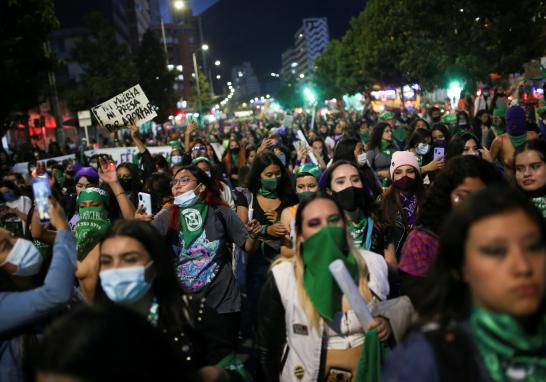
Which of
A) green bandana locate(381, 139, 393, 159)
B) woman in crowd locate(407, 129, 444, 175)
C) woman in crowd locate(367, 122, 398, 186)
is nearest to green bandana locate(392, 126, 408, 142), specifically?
woman in crowd locate(367, 122, 398, 186)

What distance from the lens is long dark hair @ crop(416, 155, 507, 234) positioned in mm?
3574

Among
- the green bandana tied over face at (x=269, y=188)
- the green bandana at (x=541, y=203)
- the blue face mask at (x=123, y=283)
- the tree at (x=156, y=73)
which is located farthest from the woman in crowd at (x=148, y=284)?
the tree at (x=156, y=73)

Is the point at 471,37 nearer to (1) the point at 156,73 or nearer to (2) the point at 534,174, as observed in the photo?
(2) the point at 534,174

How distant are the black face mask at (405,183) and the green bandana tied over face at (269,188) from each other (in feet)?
4.94

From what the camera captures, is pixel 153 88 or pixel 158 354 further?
pixel 153 88

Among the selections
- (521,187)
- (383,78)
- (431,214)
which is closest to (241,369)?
(431,214)

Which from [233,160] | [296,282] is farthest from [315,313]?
[233,160]

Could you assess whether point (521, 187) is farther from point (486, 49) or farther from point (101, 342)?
point (486, 49)

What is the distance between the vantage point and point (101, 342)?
192 centimetres

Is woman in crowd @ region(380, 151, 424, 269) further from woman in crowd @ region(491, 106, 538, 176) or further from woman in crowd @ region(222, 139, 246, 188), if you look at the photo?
woman in crowd @ region(222, 139, 246, 188)

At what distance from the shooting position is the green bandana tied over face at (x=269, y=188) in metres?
6.68

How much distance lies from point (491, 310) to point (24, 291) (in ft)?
7.54

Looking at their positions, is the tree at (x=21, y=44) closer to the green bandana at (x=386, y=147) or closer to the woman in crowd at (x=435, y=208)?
the green bandana at (x=386, y=147)

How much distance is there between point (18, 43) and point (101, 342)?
20.0 metres
